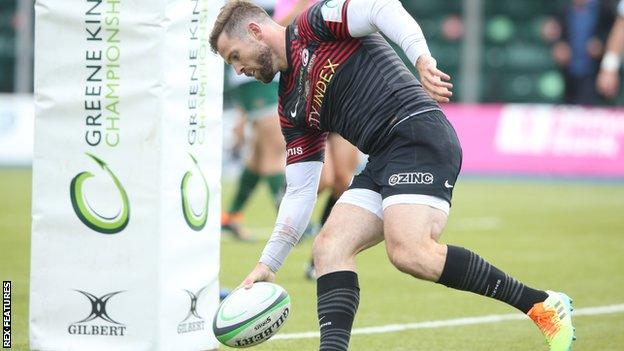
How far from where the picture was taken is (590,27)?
1811 centimetres

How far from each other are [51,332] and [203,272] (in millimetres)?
748

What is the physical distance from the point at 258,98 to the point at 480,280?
4959mm

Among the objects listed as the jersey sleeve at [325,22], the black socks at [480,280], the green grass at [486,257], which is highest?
the jersey sleeve at [325,22]

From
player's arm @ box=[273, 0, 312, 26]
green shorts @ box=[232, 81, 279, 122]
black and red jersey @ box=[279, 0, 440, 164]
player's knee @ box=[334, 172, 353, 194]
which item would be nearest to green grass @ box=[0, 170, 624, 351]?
player's knee @ box=[334, 172, 353, 194]

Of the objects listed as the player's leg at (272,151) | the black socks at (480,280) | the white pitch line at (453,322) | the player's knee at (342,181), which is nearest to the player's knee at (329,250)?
the black socks at (480,280)

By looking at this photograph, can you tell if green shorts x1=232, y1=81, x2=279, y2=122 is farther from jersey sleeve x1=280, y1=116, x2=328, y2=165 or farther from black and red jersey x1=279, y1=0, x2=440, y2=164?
black and red jersey x1=279, y1=0, x2=440, y2=164

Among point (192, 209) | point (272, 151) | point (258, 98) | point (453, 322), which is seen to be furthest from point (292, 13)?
point (192, 209)

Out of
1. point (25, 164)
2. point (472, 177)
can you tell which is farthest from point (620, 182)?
point (25, 164)

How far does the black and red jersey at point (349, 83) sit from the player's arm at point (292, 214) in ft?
0.86

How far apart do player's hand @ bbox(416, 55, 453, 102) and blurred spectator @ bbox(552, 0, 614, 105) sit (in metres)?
13.7

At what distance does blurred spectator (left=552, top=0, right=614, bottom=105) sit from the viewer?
18.1m

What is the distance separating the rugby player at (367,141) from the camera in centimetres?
507

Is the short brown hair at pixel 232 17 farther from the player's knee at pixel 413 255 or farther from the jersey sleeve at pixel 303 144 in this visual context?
the player's knee at pixel 413 255

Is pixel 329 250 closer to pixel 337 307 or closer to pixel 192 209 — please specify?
pixel 337 307
